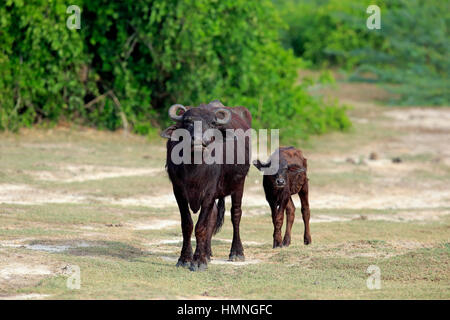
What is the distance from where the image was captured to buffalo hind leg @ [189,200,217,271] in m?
8.63

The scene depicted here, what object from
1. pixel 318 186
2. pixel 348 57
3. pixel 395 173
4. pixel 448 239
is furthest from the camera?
pixel 348 57

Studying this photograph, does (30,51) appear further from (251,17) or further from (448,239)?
(448,239)

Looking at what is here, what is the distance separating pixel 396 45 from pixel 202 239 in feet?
72.5

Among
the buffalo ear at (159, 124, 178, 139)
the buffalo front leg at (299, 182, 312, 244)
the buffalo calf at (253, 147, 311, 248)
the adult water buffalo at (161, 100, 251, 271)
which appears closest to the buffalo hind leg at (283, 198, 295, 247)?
the buffalo calf at (253, 147, 311, 248)

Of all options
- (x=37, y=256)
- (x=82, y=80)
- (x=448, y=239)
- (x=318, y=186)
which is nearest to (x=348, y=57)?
(x=82, y=80)

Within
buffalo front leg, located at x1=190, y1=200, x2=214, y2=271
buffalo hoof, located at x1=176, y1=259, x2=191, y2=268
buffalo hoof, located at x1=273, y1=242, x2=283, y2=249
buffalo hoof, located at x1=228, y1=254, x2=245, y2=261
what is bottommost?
buffalo hoof, located at x1=273, y1=242, x2=283, y2=249

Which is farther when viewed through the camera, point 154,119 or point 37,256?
point 154,119

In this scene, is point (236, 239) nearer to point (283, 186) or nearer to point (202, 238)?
point (202, 238)

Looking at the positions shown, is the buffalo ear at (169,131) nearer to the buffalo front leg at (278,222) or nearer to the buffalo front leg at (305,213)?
the buffalo front leg at (278,222)

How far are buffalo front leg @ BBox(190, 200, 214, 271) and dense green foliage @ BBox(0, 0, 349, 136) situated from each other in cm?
997

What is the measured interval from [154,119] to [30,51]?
3542mm

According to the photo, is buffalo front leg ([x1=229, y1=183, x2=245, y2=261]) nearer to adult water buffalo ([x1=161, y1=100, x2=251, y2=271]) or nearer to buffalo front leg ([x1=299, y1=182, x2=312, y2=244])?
adult water buffalo ([x1=161, y1=100, x2=251, y2=271])

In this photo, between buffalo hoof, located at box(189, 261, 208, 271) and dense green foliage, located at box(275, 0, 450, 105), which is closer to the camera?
buffalo hoof, located at box(189, 261, 208, 271)
